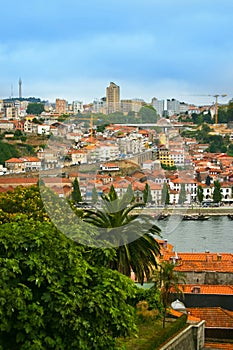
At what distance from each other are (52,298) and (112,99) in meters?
2.31

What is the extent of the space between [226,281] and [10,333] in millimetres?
4111

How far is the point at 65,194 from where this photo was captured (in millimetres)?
7266

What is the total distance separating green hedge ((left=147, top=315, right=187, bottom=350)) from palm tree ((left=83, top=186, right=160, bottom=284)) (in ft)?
1.98

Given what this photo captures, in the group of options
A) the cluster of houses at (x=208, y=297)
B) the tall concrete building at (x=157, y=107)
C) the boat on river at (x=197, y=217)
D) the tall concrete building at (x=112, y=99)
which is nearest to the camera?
the tall concrete building at (x=112, y=99)

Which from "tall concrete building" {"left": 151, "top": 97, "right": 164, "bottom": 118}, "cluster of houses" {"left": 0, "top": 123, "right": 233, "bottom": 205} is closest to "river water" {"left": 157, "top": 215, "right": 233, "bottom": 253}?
"tall concrete building" {"left": 151, "top": 97, "right": 164, "bottom": 118}

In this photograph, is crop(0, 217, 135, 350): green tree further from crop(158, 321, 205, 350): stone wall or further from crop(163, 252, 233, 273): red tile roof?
crop(163, 252, 233, 273): red tile roof

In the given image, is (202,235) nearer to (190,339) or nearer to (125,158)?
(125,158)

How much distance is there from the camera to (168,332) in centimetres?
436

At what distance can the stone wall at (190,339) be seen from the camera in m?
4.34

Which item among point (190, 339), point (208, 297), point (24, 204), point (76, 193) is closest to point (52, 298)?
point (190, 339)

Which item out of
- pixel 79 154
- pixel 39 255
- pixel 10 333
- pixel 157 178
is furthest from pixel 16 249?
pixel 79 154

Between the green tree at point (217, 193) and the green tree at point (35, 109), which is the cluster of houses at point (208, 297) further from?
the green tree at point (35, 109)

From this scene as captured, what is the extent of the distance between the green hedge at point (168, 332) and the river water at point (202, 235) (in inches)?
236

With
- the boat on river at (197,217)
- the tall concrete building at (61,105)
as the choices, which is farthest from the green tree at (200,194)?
the tall concrete building at (61,105)
